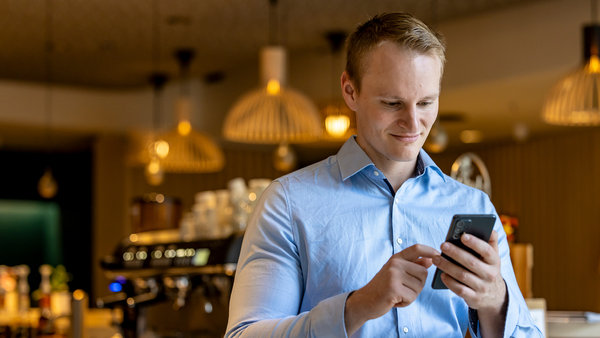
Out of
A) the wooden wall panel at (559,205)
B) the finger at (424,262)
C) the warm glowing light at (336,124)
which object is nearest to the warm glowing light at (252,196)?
the finger at (424,262)

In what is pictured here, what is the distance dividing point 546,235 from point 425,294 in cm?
848

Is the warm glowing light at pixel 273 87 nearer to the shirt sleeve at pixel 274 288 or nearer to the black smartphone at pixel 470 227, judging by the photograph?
the shirt sleeve at pixel 274 288

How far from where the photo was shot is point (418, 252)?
1127 millimetres

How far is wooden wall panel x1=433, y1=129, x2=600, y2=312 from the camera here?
8766 mm

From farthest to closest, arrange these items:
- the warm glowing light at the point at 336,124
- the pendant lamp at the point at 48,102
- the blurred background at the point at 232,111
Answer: the pendant lamp at the point at 48,102 → the blurred background at the point at 232,111 → the warm glowing light at the point at 336,124

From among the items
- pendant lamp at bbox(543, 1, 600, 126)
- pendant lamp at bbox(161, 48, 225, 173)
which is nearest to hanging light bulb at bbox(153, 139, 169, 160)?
pendant lamp at bbox(161, 48, 225, 173)

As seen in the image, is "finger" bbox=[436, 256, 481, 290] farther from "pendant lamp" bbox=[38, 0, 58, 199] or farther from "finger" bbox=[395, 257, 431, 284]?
"pendant lamp" bbox=[38, 0, 58, 199]

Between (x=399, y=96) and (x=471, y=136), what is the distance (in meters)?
8.22

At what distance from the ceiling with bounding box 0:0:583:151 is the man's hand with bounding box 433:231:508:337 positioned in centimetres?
492

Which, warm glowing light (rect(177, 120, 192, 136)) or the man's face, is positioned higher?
warm glowing light (rect(177, 120, 192, 136))

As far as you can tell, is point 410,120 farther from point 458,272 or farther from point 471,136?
point 471,136

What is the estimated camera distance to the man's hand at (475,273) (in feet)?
3.66

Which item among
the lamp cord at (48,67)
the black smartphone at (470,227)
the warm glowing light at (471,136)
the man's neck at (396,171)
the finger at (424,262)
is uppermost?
the lamp cord at (48,67)

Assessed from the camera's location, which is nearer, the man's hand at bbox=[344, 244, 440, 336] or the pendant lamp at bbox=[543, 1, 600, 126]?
the man's hand at bbox=[344, 244, 440, 336]
